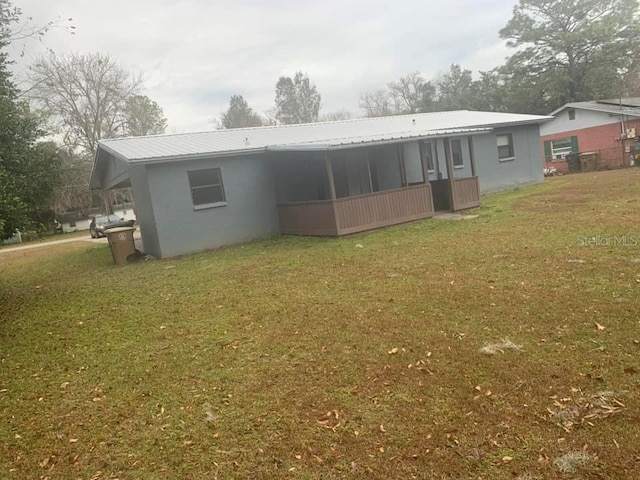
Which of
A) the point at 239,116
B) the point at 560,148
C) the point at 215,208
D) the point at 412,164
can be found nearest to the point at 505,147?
the point at 412,164

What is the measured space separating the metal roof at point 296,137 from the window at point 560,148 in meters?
10.6

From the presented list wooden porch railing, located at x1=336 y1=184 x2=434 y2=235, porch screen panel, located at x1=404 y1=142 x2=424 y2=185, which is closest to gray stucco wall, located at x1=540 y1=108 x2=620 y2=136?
porch screen panel, located at x1=404 y1=142 x2=424 y2=185

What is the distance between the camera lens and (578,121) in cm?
2891

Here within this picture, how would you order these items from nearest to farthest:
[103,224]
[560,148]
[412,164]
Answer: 1. [412,164]
2. [103,224]
3. [560,148]

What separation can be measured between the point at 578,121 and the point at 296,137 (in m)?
21.2

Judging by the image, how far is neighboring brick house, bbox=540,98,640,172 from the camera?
25.4 meters

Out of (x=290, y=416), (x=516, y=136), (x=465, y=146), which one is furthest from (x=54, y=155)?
(x=516, y=136)

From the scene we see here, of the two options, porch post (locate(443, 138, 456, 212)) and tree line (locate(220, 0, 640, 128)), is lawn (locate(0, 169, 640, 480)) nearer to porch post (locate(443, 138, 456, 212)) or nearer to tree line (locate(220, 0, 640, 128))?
porch post (locate(443, 138, 456, 212))

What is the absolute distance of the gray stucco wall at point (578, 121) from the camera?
89.6ft

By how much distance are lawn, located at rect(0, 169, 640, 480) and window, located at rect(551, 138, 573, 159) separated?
78.6 feet

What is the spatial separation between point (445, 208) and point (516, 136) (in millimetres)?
7235

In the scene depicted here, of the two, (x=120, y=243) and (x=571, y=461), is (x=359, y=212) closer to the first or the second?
(x=120, y=243)

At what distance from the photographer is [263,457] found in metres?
3.13

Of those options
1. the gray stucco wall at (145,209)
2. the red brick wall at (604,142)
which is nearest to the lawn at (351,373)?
the gray stucco wall at (145,209)
